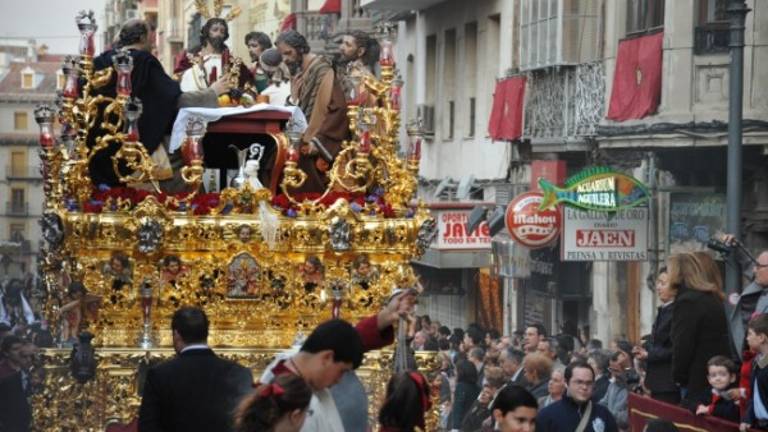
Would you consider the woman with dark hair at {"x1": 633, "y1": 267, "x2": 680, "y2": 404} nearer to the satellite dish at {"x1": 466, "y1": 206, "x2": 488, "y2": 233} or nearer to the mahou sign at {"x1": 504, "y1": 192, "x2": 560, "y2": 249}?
the mahou sign at {"x1": 504, "y1": 192, "x2": 560, "y2": 249}

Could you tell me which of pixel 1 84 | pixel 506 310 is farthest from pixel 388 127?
pixel 1 84

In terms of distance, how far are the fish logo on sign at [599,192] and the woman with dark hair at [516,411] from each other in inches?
583

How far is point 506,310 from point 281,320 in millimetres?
20301

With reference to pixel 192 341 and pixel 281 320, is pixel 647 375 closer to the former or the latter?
pixel 281 320

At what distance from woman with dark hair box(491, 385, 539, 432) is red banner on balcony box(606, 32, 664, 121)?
14.1 meters

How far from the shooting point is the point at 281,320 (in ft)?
39.9

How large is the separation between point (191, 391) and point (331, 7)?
1310 inches

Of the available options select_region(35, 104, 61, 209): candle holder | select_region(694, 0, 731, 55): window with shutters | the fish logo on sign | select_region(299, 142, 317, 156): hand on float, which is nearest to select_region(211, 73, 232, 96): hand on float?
select_region(299, 142, 317, 156): hand on float

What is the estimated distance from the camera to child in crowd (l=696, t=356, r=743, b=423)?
12.2 metres

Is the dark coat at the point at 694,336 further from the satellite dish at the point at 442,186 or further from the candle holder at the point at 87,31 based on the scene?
the satellite dish at the point at 442,186

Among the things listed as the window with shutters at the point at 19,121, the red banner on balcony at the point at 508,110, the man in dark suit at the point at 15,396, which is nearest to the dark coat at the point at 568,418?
the man in dark suit at the point at 15,396

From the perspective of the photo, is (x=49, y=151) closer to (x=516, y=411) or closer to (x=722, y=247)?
(x=516, y=411)

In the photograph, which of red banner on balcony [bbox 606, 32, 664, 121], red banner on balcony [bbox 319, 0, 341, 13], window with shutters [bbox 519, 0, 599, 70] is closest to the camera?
red banner on balcony [bbox 606, 32, 664, 121]

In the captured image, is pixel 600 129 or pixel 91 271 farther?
pixel 600 129
